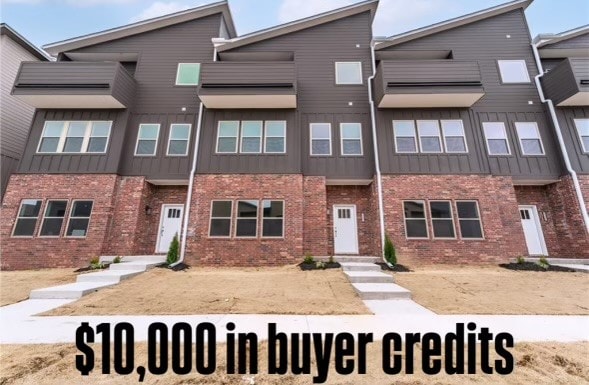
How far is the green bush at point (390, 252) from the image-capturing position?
8.54 metres

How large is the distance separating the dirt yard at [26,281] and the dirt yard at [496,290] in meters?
8.76

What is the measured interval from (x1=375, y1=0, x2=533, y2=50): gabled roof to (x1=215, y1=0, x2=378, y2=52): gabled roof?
6.58ft

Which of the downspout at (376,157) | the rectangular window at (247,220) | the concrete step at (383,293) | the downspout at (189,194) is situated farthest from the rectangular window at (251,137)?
the concrete step at (383,293)

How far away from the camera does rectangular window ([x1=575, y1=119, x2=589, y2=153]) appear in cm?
1004

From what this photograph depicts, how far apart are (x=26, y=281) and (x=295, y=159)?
8979 millimetres

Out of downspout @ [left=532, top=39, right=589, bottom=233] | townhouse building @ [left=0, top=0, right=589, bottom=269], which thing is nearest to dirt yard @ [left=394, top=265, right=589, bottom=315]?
townhouse building @ [left=0, top=0, right=589, bottom=269]

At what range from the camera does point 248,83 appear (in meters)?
10.2

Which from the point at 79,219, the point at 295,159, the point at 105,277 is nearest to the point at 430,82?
the point at 295,159

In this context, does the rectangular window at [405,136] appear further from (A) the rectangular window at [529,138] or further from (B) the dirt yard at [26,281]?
(B) the dirt yard at [26,281]

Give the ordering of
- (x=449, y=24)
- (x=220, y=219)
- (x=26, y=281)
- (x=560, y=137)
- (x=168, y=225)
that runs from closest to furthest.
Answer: (x=26, y=281) < (x=220, y=219) < (x=560, y=137) < (x=168, y=225) < (x=449, y=24)

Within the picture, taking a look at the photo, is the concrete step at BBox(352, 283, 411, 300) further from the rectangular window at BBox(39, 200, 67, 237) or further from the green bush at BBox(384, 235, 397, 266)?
the rectangular window at BBox(39, 200, 67, 237)

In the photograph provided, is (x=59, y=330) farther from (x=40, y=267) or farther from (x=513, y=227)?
(x=513, y=227)

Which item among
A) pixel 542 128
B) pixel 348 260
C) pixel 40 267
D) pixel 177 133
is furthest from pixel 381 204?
pixel 40 267

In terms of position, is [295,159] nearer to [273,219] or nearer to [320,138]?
[320,138]
